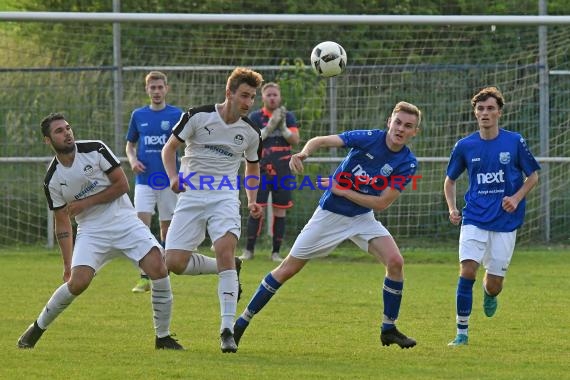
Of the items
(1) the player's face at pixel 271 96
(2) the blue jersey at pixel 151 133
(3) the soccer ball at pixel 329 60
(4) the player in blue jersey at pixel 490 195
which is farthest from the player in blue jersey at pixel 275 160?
(4) the player in blue jersey at pixel 490 195

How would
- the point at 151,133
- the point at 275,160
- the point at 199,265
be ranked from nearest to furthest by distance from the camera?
the point at 199,265
the point at 151,133
the point at 275,160

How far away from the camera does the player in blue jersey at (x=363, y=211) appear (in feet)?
27.5

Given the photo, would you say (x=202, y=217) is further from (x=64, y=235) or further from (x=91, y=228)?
(x=64, y=235)

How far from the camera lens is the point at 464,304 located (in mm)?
8461

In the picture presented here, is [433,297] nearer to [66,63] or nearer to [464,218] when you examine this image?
[464,218]

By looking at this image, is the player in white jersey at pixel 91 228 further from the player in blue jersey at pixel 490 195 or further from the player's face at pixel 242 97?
the player in blue jersey at pixel 490 195

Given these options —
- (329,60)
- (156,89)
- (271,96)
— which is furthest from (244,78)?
(271,96)

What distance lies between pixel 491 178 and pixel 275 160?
6532mm

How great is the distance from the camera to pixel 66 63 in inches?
687

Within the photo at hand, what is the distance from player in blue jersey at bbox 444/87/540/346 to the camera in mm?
8547

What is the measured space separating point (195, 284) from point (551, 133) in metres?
6.10

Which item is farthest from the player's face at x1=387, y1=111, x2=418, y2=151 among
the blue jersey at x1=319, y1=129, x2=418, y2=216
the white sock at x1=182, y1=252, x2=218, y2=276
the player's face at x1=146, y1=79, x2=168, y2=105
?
the player's face at x1=146, y1=79, x2=168, y2=105

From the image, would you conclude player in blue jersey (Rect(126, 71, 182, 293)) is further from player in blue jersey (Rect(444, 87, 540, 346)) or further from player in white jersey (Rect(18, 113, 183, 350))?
player in blue jersey (Rect(444, 87, 540, 346))

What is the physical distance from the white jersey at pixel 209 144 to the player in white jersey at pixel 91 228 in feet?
1.86
